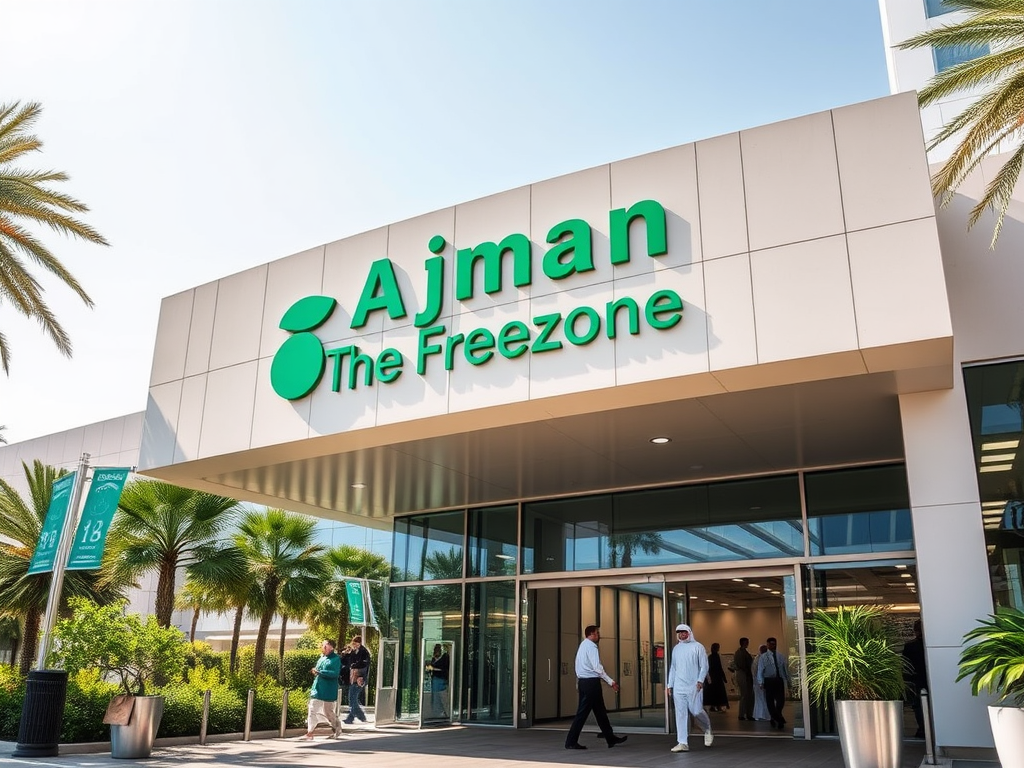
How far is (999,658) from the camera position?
823 cm

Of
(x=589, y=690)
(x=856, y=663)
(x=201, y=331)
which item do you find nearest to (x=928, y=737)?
(x=856, y=663)

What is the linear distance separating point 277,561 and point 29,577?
5517 millimetres

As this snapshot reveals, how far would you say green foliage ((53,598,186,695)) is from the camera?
10.9 meters

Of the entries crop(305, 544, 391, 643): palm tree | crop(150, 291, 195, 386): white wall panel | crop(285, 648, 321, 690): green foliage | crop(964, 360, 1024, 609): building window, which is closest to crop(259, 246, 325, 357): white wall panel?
crop(150, 291, 195, 386): white wall panel

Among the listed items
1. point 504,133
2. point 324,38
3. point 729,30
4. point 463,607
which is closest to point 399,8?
point 324,38

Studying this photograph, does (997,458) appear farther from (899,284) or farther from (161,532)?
(161,532)

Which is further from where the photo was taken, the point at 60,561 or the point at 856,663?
the point at 60,561

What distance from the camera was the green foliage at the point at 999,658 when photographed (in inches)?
318

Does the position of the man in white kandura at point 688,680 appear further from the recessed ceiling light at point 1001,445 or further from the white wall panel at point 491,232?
the white wall panel at point 491,232

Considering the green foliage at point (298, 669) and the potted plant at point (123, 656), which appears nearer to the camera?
the potted plant at point (123, 656)

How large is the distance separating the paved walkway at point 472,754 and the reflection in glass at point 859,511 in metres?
2.76

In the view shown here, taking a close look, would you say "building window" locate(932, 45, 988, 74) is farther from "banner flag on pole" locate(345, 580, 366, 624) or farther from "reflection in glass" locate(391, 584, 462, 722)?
"banner flag on pole" locate(345, 580, 366, 624)

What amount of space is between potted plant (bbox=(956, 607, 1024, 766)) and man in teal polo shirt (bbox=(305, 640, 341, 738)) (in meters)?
9.06

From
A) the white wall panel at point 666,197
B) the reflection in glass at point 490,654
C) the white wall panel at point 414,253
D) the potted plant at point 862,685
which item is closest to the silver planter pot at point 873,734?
the potted plant at point 862,685
